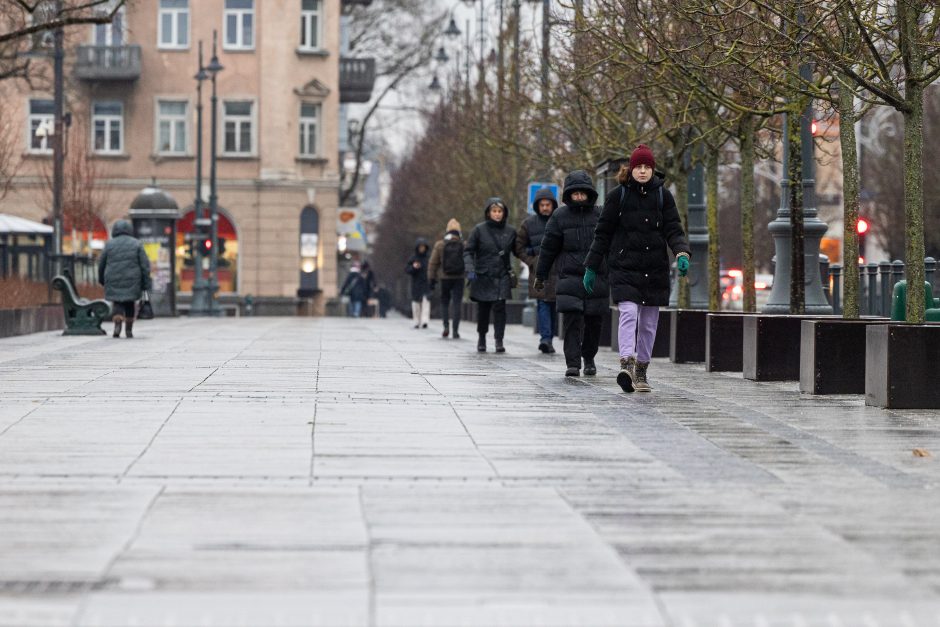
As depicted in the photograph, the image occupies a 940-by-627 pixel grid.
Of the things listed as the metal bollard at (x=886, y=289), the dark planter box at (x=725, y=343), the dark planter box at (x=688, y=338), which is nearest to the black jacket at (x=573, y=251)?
the dark planter box at (x=725, y=343)

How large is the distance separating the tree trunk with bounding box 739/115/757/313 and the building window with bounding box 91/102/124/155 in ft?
142

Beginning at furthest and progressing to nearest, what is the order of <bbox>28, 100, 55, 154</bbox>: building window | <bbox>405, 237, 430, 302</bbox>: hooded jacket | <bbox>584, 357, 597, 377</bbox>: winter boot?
<bbox>28, 100, 55, 154</bbox>: building window, <bbox>405, 237, 430, 302</bbox>: hooded jacket, <bbox>584, 357, 597, 377</bbox>: winter boot

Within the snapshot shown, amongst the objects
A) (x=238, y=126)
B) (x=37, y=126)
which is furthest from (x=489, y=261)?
(x=37, y=126)

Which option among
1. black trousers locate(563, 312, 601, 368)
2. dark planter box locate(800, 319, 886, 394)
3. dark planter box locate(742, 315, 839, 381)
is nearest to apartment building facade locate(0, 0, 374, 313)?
black trousers locate(563, 312, 601, 368)

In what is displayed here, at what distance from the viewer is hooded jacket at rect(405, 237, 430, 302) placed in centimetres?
3553

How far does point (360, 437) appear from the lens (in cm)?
1045

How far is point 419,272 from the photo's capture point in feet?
117

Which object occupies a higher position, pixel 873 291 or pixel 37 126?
pixel 37 126

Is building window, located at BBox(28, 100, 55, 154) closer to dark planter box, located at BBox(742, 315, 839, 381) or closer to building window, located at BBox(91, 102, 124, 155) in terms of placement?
building window, located at BBox(91, 102, 124, 155)

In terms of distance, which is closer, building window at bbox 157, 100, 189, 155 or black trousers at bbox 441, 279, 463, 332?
black trousers at bbox 441, 279, 463, 332

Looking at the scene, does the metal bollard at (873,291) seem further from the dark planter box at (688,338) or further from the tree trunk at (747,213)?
the dark planter box at (688,338)

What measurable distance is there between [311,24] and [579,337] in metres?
46.9

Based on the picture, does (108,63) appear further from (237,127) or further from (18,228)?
(18,228)

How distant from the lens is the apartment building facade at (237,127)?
61.0 metres
